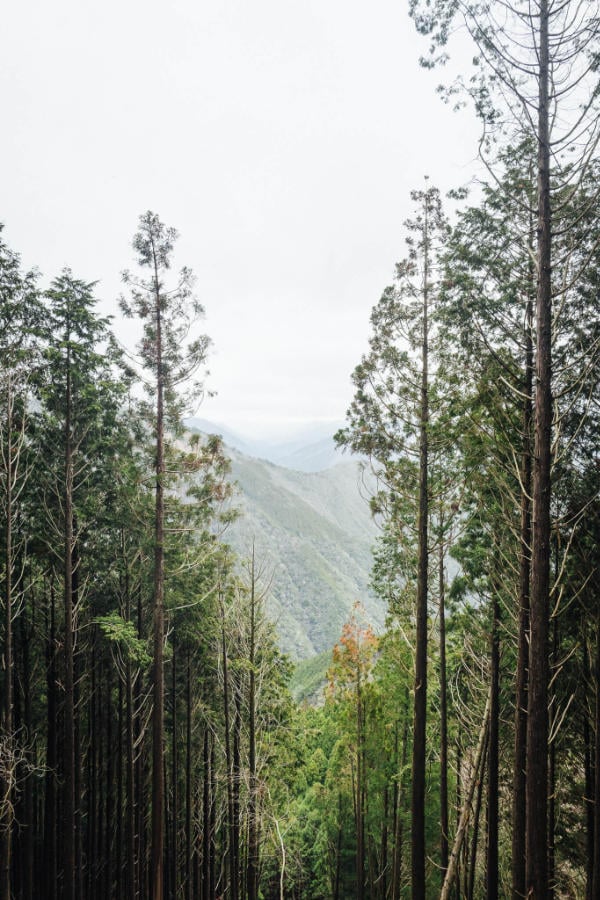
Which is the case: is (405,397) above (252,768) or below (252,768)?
above

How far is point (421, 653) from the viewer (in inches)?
306

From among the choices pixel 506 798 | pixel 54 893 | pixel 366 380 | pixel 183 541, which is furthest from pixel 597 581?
pixel 54 893

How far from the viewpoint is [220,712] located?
51.3ft

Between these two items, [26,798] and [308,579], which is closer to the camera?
[26,798]

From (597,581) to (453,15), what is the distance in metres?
7.93

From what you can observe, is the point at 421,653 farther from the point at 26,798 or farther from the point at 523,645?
the point at 26,798

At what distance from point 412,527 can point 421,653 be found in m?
2.13

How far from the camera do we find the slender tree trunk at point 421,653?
7.26 m

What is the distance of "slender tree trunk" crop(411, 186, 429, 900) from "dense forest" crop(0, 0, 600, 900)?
1.4 inches

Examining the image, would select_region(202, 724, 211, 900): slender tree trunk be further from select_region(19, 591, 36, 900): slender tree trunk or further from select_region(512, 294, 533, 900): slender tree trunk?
select_region(512, 294, 533, 900): slender tree trunk

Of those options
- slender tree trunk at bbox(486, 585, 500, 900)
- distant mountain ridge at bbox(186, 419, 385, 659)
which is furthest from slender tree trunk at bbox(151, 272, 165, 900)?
distant mountain ridge at bbox(186, 419, 385, 659)

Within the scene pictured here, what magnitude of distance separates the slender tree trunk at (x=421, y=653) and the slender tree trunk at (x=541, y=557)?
3.24 meters

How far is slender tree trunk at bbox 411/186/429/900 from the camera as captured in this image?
7262 mm

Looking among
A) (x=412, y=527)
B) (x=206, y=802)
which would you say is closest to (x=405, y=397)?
(x=412, y=527)
